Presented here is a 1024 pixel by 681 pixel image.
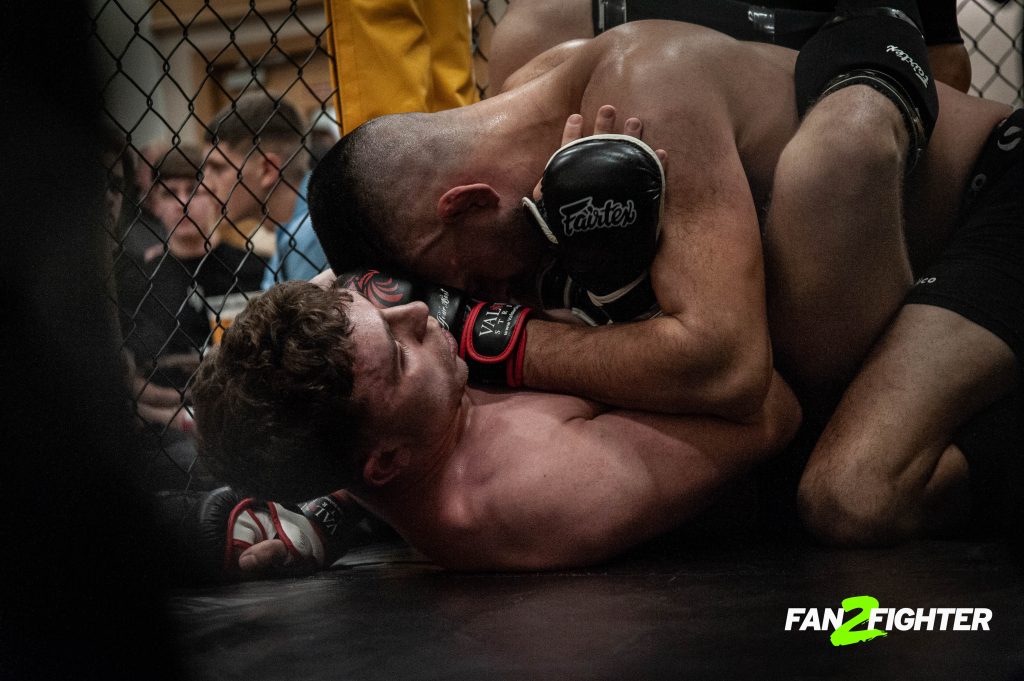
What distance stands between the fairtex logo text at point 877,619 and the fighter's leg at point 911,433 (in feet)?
1.31

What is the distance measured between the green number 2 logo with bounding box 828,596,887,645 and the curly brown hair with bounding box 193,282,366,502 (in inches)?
29.4

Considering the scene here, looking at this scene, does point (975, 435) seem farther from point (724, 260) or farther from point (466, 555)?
point (466, 555)

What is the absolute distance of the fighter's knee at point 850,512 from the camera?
4.72 ft

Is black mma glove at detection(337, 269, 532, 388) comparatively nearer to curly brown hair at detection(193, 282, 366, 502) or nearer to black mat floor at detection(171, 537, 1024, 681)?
curly brown hair at detection(193, 282, 366, 502)

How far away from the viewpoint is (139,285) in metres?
2.16

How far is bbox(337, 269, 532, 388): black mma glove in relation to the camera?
1.54m

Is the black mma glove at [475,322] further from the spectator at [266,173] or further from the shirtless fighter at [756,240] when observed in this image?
the spectator at [266,173]

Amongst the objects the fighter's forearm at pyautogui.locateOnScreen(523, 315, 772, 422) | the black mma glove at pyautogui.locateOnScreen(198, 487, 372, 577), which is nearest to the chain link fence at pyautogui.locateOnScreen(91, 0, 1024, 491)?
the black mma glove at pyautogui.locateOnScreen(198, 487, 372, 577)

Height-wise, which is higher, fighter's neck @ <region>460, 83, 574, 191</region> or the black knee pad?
the black knee pad

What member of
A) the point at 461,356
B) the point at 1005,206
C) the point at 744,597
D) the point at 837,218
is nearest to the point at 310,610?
the point at 461,356

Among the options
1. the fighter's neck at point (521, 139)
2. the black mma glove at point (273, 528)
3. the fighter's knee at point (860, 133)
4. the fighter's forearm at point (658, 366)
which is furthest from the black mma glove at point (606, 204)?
the black mma glove at point (273, 528)

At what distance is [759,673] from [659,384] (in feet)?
1.85

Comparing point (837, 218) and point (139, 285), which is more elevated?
point (837, 218)

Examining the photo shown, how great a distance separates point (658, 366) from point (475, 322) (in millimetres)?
347
